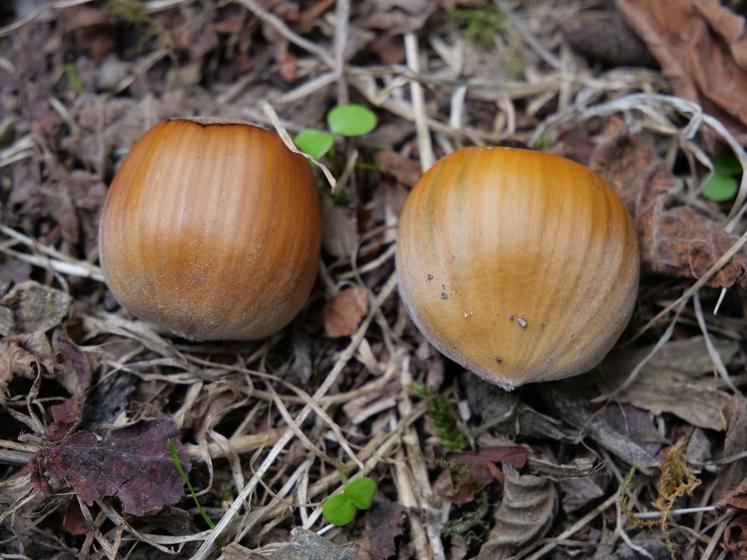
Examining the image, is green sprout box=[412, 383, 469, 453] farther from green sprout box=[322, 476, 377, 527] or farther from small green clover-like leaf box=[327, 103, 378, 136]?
small green clover-like leaf box=[327, 103, 378, 136]

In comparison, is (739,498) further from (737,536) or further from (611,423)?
(611,423)

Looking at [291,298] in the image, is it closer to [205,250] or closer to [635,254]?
[205,250]

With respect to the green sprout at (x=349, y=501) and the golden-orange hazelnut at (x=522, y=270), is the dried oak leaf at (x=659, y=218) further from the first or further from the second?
the green sprout at (x=349, y=501)

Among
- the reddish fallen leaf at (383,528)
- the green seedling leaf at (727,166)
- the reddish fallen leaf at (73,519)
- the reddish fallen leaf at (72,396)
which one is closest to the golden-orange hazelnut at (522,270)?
the reddish fallen leaf at (383,528)

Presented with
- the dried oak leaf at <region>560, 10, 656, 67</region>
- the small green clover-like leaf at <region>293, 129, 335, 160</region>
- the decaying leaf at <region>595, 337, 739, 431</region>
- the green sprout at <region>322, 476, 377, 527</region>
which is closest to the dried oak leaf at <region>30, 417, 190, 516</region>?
the green sprout at <region>322, 476, 377, 527</region>

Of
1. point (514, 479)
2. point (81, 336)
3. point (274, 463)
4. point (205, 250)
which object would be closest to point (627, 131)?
point (514, 479)

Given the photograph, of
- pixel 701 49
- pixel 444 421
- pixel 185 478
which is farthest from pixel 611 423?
pixel 701 49
